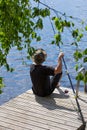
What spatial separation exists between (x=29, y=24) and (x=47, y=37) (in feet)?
64.3

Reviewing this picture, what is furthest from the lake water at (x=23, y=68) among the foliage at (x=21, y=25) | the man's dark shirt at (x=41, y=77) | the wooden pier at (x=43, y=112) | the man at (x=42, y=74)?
the foliage at (x=21, y=25)

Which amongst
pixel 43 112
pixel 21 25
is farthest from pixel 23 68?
pixel 21 25

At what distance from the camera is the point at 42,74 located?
7.47m

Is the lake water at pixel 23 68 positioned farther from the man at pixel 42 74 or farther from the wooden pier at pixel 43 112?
the wooden pier at pixel 43 112

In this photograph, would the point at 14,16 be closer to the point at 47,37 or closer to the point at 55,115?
the point at 55,115

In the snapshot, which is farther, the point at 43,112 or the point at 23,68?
the point at 23,68

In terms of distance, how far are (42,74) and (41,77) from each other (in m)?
0.07

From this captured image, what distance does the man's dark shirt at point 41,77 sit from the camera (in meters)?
7.41

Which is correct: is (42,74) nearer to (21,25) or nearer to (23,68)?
(21,25)

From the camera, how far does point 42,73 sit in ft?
24.5

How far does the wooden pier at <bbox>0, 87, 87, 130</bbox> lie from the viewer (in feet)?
20.1

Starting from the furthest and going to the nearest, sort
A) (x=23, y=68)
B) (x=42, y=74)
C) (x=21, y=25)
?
(x=23, y=68) → (x=42, y=74) → (x=21, y=25)

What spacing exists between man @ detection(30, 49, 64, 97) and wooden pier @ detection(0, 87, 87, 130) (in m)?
0.16

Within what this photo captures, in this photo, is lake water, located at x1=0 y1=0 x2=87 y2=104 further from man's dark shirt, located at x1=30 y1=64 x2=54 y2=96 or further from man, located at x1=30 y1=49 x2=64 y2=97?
man's dark shirt, located at x1=30 y1=64 x2=54 y2=96
